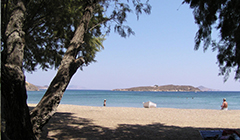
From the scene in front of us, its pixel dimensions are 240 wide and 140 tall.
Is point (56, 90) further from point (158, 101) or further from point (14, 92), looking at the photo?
point (158, 101)

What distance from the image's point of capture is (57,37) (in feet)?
35.6

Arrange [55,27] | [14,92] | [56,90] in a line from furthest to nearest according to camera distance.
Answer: [55,27] → [56,90] → [14,92]

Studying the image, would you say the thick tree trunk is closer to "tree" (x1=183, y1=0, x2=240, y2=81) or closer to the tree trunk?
the tree trunk

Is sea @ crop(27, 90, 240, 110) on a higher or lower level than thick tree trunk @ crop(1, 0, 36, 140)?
lower

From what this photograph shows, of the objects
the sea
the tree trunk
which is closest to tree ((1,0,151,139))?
the tree trunk

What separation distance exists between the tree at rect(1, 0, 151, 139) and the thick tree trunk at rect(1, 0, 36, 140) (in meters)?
0.03

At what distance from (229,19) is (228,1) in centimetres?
45

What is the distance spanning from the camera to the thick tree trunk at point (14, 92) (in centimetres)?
350

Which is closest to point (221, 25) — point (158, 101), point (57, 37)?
point (57, 37)

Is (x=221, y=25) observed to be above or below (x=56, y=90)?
above

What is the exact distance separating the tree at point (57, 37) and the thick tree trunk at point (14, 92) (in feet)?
0.09

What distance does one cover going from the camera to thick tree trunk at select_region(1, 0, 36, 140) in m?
3.50

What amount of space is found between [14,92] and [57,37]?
7.64 metres

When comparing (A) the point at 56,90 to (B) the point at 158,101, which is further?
(B) the point at 158,101
